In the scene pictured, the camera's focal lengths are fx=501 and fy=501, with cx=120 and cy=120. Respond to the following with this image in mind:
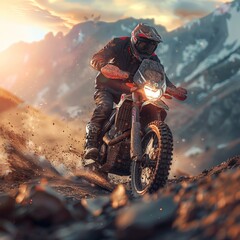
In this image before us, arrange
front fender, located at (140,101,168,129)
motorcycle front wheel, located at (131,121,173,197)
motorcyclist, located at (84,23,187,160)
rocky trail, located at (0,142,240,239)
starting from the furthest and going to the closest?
motorcyclist, located at (84,23,187,160) → front fender, located at (140,101,168,129) → motorcycle front wheel, located at (131,121,173,197) → rocky trail, located at (0,142,240,239)

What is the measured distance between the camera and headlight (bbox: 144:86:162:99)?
6549 mm

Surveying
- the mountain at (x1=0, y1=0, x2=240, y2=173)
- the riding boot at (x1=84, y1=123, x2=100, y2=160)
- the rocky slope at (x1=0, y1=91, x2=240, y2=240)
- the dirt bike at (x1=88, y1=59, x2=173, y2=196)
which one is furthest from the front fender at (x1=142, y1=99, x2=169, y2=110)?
the mountain at (x1=0, y1=0, x2=240, y2=173)

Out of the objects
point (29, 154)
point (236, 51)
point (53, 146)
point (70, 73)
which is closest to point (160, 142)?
point (29, 154)

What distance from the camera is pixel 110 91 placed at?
792 cm

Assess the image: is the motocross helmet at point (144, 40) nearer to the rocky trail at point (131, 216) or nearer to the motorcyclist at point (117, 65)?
the motorcyclist at point (117, 65)

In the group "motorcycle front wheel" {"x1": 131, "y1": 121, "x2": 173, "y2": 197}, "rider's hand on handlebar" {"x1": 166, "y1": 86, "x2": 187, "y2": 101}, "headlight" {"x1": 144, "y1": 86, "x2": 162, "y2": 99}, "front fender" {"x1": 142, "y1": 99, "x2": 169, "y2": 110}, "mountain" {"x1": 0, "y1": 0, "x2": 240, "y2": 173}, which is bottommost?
"motorcycle front wheel" {"x1": 131, "y1": 121, "x2": 173, "y2": 197}

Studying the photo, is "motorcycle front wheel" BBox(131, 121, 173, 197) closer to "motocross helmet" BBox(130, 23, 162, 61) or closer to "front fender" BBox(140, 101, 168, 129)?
"front fender" BBox(140, 101, 168, 129)

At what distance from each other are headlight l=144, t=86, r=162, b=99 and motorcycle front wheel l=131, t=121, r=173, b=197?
13.4 inches

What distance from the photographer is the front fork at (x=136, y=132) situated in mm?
6512

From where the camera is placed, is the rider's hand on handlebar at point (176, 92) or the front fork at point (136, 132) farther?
the rider's hand on handlebar at point (176, 92)

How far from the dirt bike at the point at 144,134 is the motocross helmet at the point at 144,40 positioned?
408 mm

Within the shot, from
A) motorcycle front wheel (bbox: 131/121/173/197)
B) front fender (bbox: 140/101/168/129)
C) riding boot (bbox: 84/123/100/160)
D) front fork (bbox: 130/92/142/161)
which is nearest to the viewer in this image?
motorcycle front wheel (bbox: 131/121/173/197)

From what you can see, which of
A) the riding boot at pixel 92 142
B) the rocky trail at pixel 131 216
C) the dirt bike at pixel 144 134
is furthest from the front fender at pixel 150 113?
the rocky trail at pixel 131 216

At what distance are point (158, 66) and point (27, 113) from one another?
1101 centimetres
